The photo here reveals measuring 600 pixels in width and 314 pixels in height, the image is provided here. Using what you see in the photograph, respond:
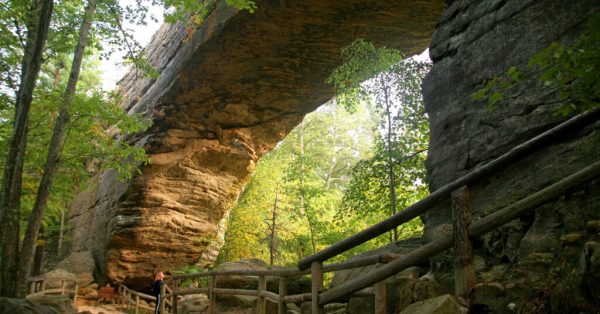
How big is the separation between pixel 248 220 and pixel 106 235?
5627mm

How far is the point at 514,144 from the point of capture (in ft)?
15.9

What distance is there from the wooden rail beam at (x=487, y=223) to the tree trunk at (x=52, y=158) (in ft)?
22.4

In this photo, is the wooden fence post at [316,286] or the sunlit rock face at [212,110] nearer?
the wooden fence post at [316,286]

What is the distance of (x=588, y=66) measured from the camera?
2650 millimetres

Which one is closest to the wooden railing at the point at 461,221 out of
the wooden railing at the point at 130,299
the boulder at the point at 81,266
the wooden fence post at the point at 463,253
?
the wooden fence post at the point at 463,253

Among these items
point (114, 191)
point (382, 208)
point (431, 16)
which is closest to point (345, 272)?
point (382, 208)

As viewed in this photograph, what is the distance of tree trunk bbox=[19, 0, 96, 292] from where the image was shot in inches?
330

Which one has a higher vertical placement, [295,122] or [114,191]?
[295,122]

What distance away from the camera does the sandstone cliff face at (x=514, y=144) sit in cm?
321

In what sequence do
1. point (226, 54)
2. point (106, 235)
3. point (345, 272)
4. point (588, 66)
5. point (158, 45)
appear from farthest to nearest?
1. point (158, 45)
2. point (106, 235)
3. point (226, 54)
4. point (345, 272)
5. point (588, 66)

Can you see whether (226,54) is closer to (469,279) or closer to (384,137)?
(384,137)

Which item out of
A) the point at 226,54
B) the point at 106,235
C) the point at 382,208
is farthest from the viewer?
the point at 106,235

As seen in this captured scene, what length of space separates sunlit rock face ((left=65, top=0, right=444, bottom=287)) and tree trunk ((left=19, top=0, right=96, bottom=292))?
3.00 m

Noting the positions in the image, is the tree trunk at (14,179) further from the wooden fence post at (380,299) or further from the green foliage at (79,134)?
the wooden fence post at (380,299)
